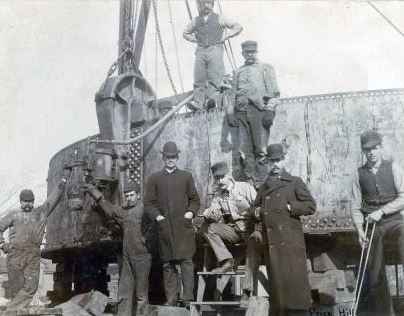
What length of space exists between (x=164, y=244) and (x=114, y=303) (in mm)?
1754

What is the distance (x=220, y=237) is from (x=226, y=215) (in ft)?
0.95

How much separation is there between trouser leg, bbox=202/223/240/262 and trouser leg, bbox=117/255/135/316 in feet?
4.34

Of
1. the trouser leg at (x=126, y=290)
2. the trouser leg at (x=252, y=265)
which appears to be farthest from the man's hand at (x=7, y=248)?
the trouser leg at (x=252, y=265)

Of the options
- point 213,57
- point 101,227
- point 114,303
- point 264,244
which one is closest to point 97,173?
point 101,227

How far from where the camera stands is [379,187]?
21.1 feet

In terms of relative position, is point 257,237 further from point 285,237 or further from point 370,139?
point 370,139

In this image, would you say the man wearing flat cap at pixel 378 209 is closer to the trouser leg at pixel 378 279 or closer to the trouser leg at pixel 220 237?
the trouser leg at pixel 378 279

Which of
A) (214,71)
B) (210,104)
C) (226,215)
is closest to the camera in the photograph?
(226,215)

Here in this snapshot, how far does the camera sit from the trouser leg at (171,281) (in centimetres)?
712

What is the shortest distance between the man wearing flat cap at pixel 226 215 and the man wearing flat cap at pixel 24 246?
2707mm

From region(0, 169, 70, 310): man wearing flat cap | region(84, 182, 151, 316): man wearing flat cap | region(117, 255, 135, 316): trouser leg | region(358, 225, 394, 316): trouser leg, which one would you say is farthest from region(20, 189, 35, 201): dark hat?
region(358, 225, 394, 316): trouser leg

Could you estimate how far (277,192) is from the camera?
6.17 metres

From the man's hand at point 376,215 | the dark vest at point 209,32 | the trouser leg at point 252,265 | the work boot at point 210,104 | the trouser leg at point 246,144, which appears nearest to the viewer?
the man's hand at point 376,215

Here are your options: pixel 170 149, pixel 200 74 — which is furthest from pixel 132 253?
pixel 200 74
